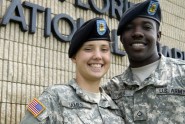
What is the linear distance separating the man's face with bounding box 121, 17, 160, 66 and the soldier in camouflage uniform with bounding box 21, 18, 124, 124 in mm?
152

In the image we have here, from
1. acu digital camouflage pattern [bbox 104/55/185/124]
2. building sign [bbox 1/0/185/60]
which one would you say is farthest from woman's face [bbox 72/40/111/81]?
building sign [bbox 1/0/185/60]

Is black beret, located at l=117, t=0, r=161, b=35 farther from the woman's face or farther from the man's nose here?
the woman's face

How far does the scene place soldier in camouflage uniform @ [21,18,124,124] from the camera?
7.22 feet

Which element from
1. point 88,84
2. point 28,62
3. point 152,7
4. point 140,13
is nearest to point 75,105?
point 88,84

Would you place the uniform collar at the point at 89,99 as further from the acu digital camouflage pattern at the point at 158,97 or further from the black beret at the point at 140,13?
the black beret at the point at 140,13

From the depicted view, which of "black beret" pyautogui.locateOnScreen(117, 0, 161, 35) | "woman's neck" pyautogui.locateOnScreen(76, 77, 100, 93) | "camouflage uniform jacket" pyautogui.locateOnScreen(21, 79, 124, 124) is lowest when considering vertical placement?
"camouflage uniform jacket" pyautogui.locateOnScreen(21, 79, 124, 124)

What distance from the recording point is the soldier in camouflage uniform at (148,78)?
2420 mm

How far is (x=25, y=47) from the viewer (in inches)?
240

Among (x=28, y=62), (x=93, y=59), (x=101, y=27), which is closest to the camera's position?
(x=93, y=59)

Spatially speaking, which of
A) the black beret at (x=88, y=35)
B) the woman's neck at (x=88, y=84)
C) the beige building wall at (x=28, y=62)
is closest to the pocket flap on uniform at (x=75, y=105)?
the woman's neck at (x=88, y=84)

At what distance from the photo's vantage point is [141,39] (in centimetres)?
246

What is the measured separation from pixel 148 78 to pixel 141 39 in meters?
0.26

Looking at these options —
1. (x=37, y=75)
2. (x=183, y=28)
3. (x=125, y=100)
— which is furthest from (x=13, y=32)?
(x=183, y=28)

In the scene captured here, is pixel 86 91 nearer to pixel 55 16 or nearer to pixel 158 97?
pixel 158 97
